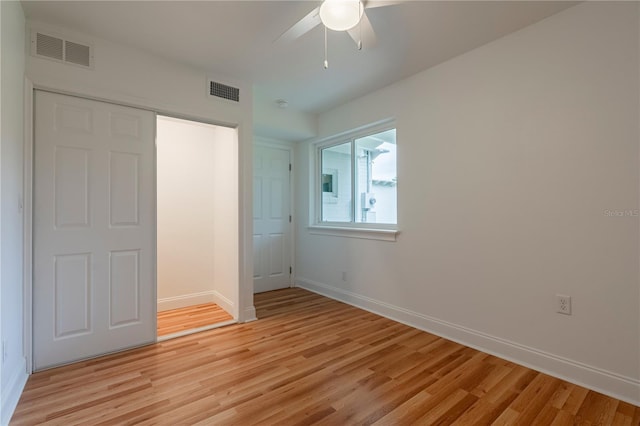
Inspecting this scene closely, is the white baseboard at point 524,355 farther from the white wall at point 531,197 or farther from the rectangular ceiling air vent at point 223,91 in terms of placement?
the rectangular ceiling air vent at point 223,91

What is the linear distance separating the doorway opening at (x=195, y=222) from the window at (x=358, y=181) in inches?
55.7

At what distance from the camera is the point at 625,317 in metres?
1.84

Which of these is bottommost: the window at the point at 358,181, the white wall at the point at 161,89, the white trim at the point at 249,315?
the white trim at the point at 249,315

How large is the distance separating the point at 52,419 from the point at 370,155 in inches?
135

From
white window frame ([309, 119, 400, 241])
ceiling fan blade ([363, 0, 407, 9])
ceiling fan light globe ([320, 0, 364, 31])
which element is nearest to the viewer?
ceiling fan light globe ([320, 0, 364, 31])

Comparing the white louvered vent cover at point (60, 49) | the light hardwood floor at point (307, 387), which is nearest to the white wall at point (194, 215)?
the light hardwood floor at point (307, 387)

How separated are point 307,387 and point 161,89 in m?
2.62

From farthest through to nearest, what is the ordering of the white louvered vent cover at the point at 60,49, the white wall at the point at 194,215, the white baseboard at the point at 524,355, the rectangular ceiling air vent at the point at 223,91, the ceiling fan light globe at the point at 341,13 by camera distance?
the white wall at the point at 194,215 < the rectangular ceiling air vent at the point at 223,91 < the white louvered vent cover at the point at 60,49 < the white baseboard at the point at 524,355 < the ceiling fan light globe at the point at 341,13

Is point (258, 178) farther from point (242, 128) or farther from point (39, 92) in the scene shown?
point (39, 92)

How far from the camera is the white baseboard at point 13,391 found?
5.27 feet

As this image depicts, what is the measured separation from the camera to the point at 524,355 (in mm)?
2240

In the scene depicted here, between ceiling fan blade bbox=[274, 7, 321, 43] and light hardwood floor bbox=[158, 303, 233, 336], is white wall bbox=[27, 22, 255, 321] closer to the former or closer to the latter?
light hardwood floor bbox=[158, 303, 233, 336]

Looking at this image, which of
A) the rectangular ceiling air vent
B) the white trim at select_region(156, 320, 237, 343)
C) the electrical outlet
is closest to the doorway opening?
the white trim at select_region(156, 320, 237, 343)

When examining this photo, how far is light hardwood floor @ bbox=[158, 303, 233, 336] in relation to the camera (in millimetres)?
2965
